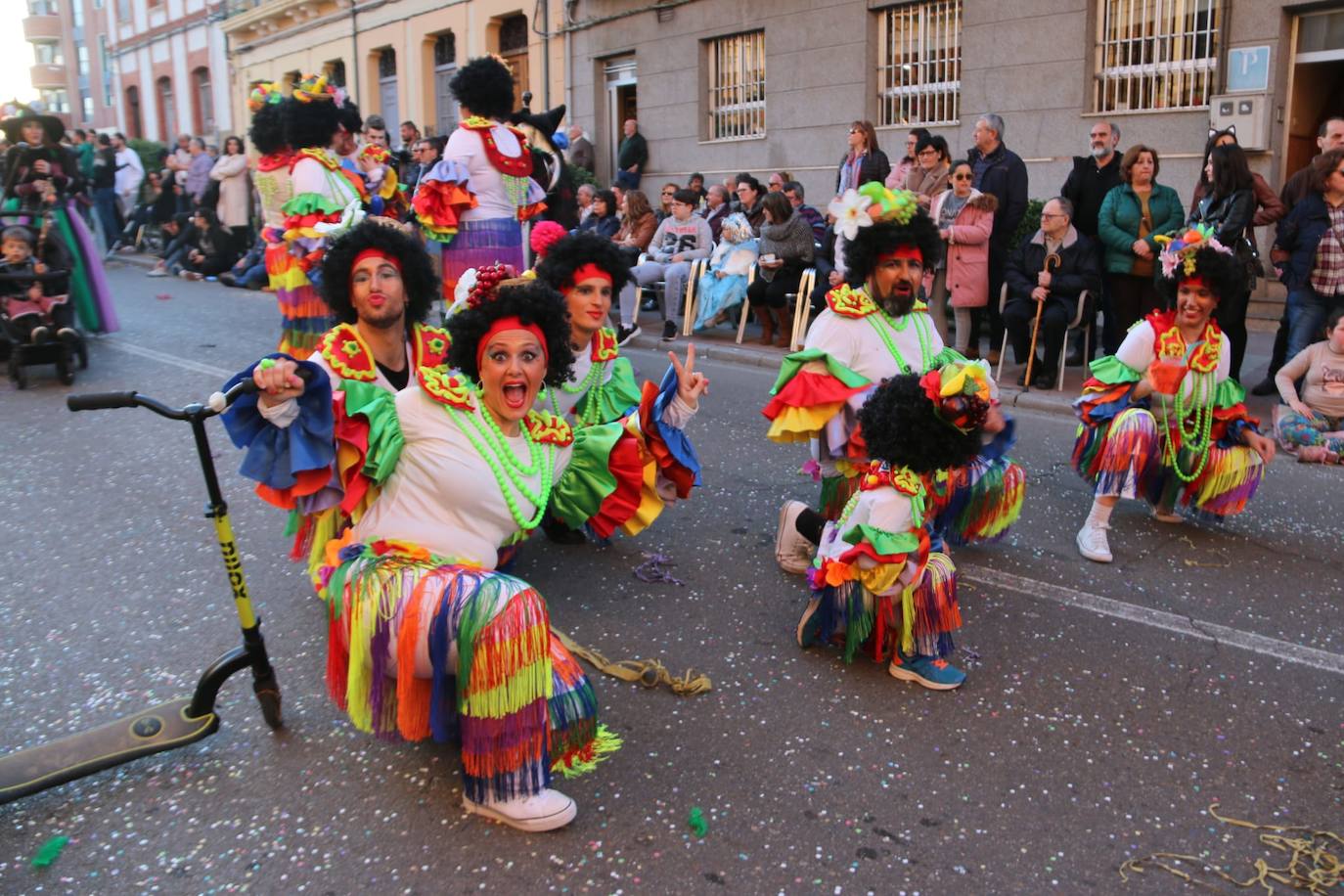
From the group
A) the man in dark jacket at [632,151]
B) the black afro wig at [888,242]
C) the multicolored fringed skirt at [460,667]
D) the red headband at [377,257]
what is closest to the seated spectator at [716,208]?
the man in dark jacket at [632,151]

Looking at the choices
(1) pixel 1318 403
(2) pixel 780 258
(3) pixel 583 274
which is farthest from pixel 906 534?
(2) pixel 780 258

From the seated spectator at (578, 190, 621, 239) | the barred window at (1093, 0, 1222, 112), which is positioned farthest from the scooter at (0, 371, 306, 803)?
the barred window at (1093, 0, 1222, 112)

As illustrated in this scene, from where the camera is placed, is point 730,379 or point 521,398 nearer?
point 521,398

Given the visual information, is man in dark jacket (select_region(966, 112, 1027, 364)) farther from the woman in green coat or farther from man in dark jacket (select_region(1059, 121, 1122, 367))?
the woman in green coat

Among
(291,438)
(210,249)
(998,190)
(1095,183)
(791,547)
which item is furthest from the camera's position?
(210,249)

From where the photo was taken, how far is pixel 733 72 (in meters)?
17.2

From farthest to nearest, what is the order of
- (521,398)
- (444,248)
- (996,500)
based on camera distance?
(444,248) → (996,500) → (521,398)

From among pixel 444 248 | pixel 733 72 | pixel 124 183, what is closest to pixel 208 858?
pixel 444 248

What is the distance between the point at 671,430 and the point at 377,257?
1.35 m

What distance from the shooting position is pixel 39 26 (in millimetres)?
58906

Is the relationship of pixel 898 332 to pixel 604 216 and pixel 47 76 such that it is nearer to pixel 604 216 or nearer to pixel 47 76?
pixel 604 216

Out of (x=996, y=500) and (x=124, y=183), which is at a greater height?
(x=124, y=183)

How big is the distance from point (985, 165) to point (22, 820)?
8588 mm

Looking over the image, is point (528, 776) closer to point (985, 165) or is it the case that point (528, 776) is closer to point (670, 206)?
point (985, 165)
